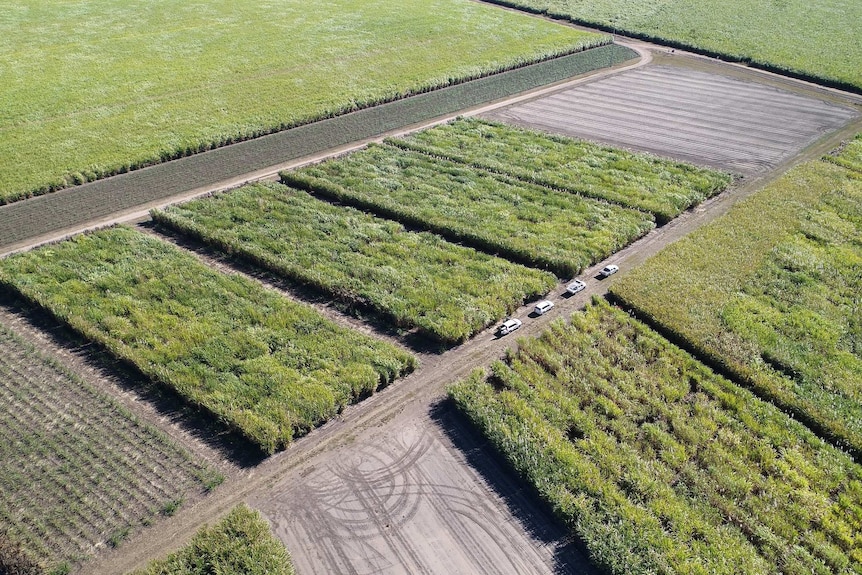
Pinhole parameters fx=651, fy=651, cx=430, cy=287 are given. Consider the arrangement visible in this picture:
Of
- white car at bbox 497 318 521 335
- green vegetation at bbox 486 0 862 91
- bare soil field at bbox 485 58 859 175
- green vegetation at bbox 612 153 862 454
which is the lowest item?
white car at bbox 497 318 521 335

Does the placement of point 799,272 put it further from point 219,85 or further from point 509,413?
point 219,85

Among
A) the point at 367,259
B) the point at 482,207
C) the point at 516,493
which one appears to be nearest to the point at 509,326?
the point at 367,259

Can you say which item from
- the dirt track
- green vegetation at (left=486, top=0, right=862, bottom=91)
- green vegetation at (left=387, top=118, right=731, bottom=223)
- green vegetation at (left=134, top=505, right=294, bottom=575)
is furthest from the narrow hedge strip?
green vegetation at (left=134, top=505, right=294, bottom=575)

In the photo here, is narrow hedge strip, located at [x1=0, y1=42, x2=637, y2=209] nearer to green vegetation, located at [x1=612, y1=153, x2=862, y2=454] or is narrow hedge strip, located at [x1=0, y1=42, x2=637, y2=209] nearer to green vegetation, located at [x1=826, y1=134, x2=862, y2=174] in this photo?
green vegetation, located at [x1=826, y1=134, x2=862, y2=174]

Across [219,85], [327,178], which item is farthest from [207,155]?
[219,85]

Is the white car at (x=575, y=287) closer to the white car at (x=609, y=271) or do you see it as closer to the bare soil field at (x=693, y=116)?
the white car at (x=609, y=271)

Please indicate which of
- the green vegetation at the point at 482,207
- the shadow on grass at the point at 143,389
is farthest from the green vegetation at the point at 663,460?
the shadow on grass at the point at 143,389

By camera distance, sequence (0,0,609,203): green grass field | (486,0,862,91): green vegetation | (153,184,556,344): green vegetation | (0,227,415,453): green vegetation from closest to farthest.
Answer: (0,227,415,453): green vegetation < (153,184,556,344): green vegetation < (0,0,609,203): green grass field < (486,0,862,91): green vegetation
